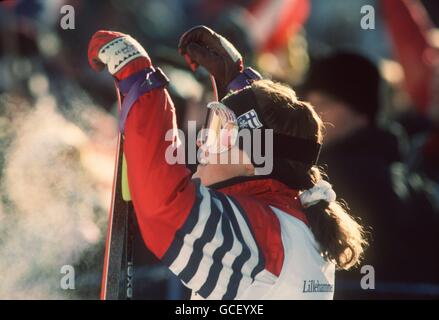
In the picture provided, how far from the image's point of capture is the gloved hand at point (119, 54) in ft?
5.45

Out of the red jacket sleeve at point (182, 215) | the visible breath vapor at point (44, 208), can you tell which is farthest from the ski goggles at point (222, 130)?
the visible breath vapor at point (44, 208)

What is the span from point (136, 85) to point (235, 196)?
316 millimetres

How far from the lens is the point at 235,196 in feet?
5.47

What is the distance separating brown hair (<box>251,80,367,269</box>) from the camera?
5.65ft

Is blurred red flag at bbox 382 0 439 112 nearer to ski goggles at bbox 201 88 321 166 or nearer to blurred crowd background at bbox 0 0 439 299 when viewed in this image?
blurred crowd background at bbox 0 0 439 299

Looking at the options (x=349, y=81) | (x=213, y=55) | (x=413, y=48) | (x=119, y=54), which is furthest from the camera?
(x=413, y=48)

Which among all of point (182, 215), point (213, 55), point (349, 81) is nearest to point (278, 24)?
point (349, 81)

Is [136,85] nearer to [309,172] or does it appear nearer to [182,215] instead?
[182,215]

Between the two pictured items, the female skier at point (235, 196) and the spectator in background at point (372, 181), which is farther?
the spectator in background at point (372, 181)

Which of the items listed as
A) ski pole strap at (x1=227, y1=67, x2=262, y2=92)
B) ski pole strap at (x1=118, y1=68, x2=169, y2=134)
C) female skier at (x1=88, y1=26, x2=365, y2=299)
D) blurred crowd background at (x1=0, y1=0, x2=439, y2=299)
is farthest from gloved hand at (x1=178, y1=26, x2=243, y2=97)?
blurred crowd background at (x1=0, y1=0, x2=439, y2=299)

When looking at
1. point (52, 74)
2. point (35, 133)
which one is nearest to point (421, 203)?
point (35, 133)

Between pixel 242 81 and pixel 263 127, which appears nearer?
pixel 263 127

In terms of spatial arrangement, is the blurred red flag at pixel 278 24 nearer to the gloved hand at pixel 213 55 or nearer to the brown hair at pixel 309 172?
the gloved hand at pixel 213 55

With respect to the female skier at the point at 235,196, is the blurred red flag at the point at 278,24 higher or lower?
higher
